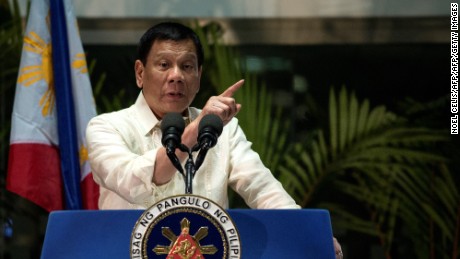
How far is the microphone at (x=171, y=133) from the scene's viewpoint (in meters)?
2.03

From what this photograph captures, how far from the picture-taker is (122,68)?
486cm

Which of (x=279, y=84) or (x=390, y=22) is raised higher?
(x=390, y=22)

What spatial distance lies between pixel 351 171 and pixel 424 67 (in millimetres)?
768

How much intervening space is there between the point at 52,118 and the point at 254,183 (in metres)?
1.69

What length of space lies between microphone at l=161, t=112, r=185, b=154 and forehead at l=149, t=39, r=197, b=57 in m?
0.75

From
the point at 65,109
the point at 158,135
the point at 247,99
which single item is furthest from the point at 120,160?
the point at 247,99

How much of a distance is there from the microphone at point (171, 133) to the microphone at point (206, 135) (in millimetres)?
50

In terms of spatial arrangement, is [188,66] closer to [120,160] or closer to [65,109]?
[120,160]

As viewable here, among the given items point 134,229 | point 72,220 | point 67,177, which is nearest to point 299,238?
point 134,229

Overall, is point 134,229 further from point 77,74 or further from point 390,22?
point 390,22

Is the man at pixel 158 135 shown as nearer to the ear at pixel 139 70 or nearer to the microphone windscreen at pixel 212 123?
the ear at pixel 139 70

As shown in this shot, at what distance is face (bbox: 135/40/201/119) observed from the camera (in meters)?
2.78

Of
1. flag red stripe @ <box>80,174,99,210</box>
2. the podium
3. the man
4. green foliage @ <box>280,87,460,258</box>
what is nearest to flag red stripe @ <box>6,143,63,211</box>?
flag red stripe @ <box>80,174,99,210</box>

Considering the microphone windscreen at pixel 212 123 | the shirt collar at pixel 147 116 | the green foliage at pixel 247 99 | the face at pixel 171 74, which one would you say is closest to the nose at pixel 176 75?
the face at pixel 171 74
